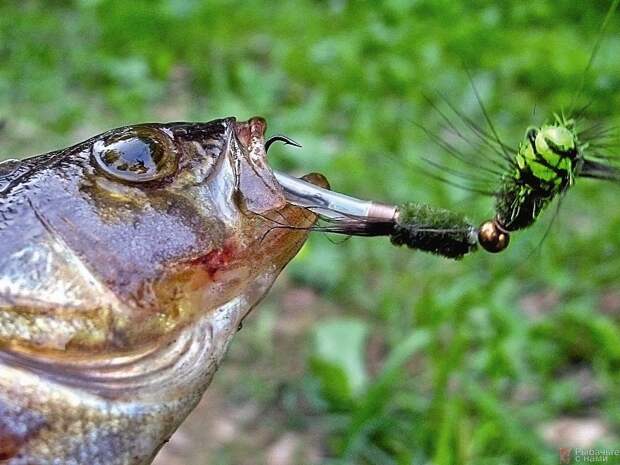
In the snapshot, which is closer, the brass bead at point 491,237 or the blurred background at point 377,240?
the brass bead at point 491,237

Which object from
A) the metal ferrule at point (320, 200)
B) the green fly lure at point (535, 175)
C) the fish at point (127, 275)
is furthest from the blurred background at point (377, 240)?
the fish at point (127, 275)

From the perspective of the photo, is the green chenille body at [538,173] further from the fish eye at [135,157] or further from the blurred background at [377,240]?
the fish eye at [135,157]

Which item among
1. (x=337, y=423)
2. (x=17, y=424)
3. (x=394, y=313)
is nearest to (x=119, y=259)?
(x=17, y=424)

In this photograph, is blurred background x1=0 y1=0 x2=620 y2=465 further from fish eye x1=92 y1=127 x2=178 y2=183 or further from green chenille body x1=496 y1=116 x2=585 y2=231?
fish eye x1=92 y1=127 x2=178 y2=183

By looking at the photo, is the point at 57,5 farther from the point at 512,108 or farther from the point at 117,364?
the point at 117,364

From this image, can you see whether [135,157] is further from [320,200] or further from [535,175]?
[535,175]

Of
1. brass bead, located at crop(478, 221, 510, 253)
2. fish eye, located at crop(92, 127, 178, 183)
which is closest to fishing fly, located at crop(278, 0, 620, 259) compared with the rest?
brass bead, located at crop(478, 221, 510, 253)
